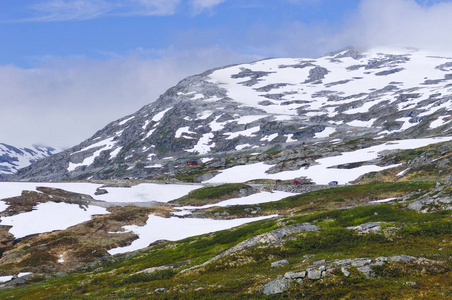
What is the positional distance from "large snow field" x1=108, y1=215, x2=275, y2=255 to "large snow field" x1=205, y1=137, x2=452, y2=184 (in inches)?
1653

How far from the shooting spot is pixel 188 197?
10488 cm

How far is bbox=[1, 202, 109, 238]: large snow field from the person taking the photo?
7325 cm

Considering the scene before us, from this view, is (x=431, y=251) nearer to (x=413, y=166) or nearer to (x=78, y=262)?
(x=78, y=262)

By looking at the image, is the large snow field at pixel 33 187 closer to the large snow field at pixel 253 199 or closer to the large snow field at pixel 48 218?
the large snow field at pixel 48 218

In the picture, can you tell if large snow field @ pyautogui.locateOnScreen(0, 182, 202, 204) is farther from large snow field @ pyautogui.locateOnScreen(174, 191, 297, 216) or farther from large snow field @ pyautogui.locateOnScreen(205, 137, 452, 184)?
large snow field @ pyautogui.locateOnScreen(205, 137, 452, 184)

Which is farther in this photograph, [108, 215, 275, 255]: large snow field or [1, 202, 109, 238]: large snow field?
[1, 202, 109, 238]: large snow field

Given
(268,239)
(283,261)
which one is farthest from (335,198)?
(283,261)

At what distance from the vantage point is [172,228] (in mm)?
72562

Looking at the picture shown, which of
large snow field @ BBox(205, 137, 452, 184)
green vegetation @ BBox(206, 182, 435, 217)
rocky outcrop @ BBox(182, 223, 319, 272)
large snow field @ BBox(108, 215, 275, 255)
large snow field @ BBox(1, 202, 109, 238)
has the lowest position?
large snow field @ BBox(205, 137, 452, 184)

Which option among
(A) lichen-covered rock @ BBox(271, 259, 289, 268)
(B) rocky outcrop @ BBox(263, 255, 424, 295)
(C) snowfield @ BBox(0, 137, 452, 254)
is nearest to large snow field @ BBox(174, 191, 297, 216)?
(C) snowfield @ BBox(0, 137, 452, 254)

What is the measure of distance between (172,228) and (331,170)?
60.9 m

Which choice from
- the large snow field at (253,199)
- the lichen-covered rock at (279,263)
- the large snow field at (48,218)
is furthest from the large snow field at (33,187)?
the lichen-covered rock at (279,263)

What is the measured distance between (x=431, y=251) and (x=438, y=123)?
18211 cm

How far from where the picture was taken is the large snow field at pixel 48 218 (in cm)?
7325
